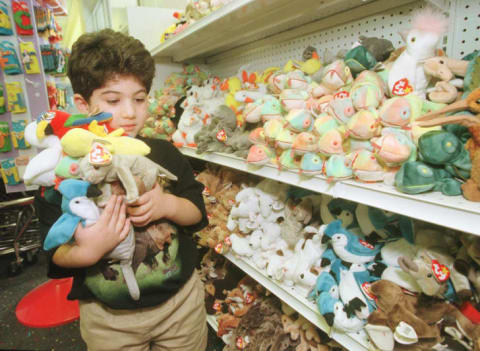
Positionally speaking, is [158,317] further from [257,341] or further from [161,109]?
[161,109]

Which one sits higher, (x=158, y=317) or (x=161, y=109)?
(x=161, y=109)

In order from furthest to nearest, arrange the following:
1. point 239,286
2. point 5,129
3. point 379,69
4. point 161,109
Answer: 1. point 5,129
2. point 161,109
3. point 239,286
4. point 379,69

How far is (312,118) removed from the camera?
0.84 metres

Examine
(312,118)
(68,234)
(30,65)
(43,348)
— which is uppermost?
(30,65)

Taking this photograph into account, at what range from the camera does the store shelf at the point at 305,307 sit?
71 cm

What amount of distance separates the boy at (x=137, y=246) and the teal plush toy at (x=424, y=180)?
1.74 feet

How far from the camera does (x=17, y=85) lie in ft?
6.51

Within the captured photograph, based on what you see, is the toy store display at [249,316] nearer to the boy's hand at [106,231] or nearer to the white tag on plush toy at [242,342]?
the white tag on plush toy at [242,342]

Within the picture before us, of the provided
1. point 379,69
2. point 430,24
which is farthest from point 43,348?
point 430,24

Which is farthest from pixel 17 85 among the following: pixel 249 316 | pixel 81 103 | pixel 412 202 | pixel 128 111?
pixel 412 202

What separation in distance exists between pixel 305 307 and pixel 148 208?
0.55 metres

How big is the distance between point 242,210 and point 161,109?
37.4 inches

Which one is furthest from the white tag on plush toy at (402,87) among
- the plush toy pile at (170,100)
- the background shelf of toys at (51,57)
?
the background shelf of toys at (51,57)

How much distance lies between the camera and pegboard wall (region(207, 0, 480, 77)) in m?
0.76
